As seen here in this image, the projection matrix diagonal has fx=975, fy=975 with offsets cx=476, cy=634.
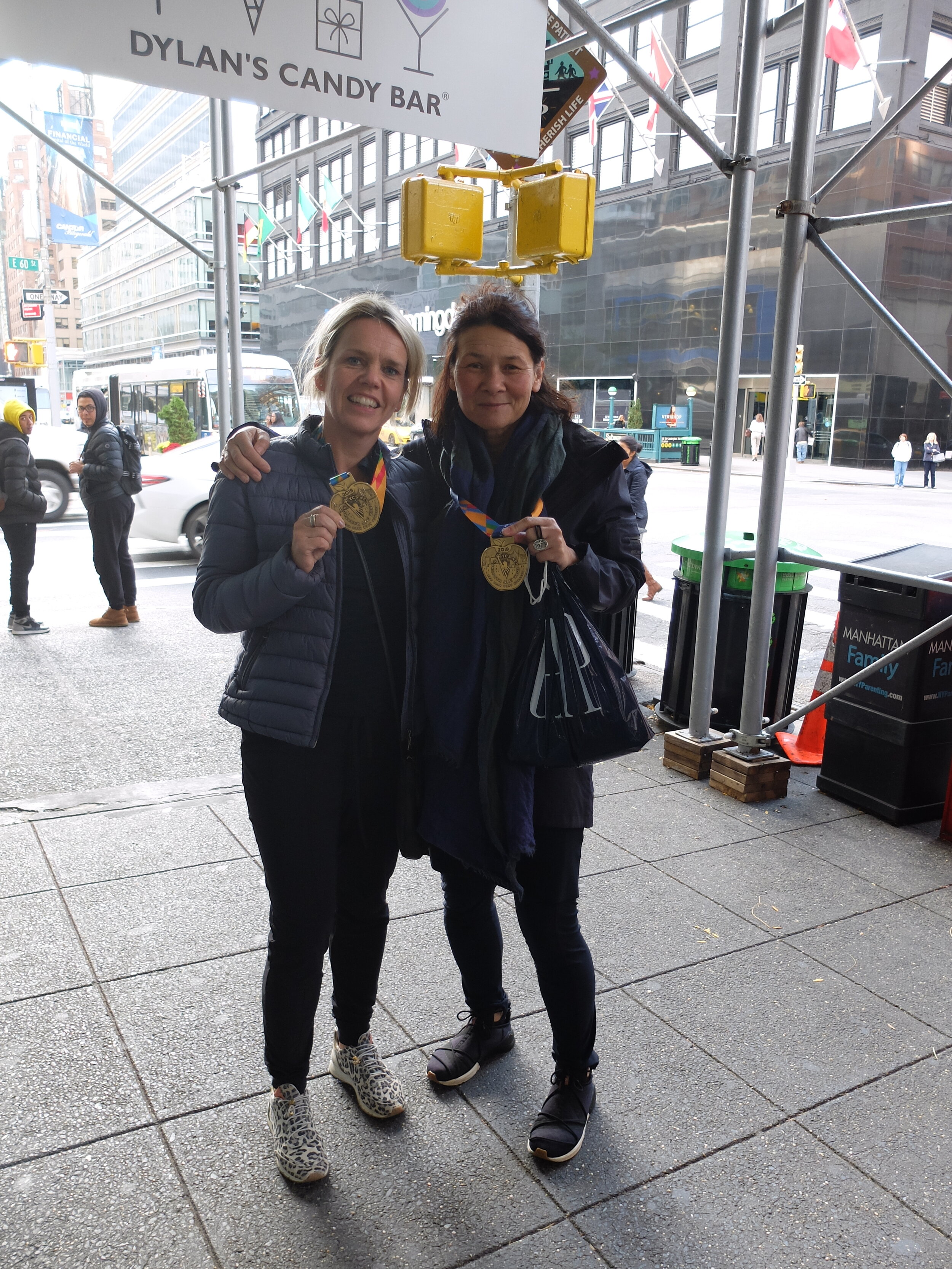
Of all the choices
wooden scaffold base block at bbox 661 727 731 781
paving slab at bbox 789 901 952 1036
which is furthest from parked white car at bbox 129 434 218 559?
paving slab at bbox 789 901 952 1036

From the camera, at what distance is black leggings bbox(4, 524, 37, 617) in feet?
26.9

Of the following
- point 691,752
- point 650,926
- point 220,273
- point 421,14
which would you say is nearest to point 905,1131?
point 650,926

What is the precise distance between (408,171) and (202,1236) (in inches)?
1789

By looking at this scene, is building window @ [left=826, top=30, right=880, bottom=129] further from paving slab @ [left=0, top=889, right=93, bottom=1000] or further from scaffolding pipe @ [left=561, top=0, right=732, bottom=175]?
paving slab @ [left=0, top=889, right=93, bottom=1000]

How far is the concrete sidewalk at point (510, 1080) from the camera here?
2.23 m

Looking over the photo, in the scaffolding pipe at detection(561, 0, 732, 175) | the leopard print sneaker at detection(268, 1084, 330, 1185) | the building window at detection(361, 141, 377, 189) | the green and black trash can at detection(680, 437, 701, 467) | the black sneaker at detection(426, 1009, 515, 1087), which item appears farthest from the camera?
the building window at detection(361, 141, 377, 189)

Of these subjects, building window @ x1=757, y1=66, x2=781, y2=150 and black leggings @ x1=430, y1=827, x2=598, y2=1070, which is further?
building window @ x1=757, y1=66, x2=781, y2=150

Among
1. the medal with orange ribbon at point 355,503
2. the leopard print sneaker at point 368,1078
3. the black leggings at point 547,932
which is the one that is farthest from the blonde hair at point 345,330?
the leopard print sneaker at point 368,1078

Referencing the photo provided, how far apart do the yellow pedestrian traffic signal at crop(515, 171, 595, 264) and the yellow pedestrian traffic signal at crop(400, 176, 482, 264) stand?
0.82 feet

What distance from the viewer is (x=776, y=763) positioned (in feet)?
16.1

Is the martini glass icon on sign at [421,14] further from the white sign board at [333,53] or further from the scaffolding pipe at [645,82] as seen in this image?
the scaffolding pipe at [645,82]

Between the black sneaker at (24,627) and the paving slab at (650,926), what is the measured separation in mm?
6161

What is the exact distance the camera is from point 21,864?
403 cm

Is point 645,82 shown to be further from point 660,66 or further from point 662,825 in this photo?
point 660,66
